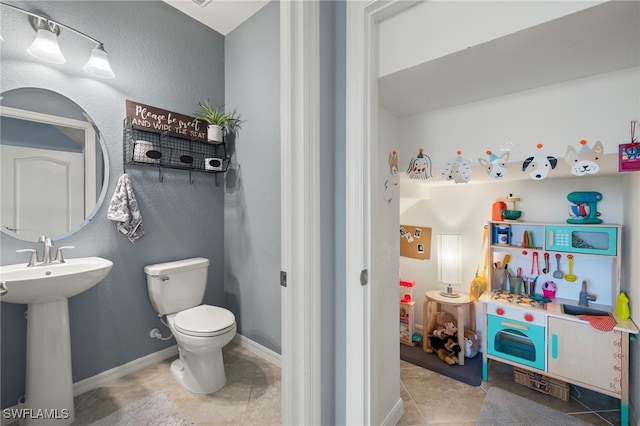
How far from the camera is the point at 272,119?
2.12 metres

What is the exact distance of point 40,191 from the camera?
1665 mm

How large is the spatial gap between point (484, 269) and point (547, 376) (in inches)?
30.5

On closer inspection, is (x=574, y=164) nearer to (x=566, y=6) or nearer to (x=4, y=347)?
(x=566, y=6)

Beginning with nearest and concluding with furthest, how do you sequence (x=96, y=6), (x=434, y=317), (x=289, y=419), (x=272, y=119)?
1. (x=289, y=419)
2. (x=96, y=6)
3. (x=272, y=119)
4. (x=434, y=317)

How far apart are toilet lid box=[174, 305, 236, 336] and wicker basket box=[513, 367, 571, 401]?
78.6 inches

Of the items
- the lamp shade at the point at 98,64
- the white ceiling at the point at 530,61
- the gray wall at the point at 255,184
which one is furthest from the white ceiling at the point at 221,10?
the white ceiling at the point at 530,61

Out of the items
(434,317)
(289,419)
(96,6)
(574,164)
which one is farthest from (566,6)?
(96,6)

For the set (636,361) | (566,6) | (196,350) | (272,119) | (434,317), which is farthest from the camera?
(434,317)

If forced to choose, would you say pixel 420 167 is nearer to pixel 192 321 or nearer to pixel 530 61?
pixel 530 61

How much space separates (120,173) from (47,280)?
33.3 inches

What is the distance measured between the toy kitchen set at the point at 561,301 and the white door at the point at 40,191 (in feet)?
9.42

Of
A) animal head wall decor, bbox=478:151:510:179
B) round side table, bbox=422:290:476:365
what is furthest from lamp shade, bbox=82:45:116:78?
round side table, bbox=422:290:476:365

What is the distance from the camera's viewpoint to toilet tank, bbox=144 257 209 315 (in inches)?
76.6

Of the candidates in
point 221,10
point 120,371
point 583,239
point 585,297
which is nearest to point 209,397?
point 120,371
